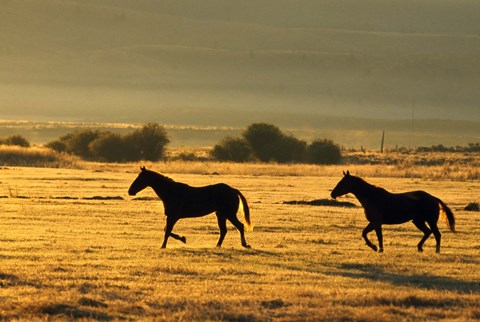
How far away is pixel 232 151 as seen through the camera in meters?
104

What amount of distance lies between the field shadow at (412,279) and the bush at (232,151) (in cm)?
8086

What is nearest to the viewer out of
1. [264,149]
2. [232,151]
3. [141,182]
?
[141,182]

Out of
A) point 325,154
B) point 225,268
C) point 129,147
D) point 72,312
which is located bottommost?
point 72,312

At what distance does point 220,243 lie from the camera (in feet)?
83.7

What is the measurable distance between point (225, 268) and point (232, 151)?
82.6m

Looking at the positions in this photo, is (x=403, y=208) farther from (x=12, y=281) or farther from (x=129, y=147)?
(x=129, y=147)

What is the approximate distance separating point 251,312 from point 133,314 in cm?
165

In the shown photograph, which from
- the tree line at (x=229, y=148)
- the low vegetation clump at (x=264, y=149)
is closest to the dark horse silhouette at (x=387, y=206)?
the tree line at (x=229, y=148)

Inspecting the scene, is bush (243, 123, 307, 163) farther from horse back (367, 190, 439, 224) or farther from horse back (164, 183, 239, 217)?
horse back (367, 190, 439, 224)

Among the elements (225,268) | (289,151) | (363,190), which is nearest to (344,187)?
(363,190)

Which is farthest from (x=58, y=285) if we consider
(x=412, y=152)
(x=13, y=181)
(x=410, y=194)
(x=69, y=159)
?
(x=412, y=152)

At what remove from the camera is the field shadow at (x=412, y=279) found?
19594 millimetres

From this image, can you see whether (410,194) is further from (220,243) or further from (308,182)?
(308,182)

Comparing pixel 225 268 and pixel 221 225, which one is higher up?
pixel 221 225
